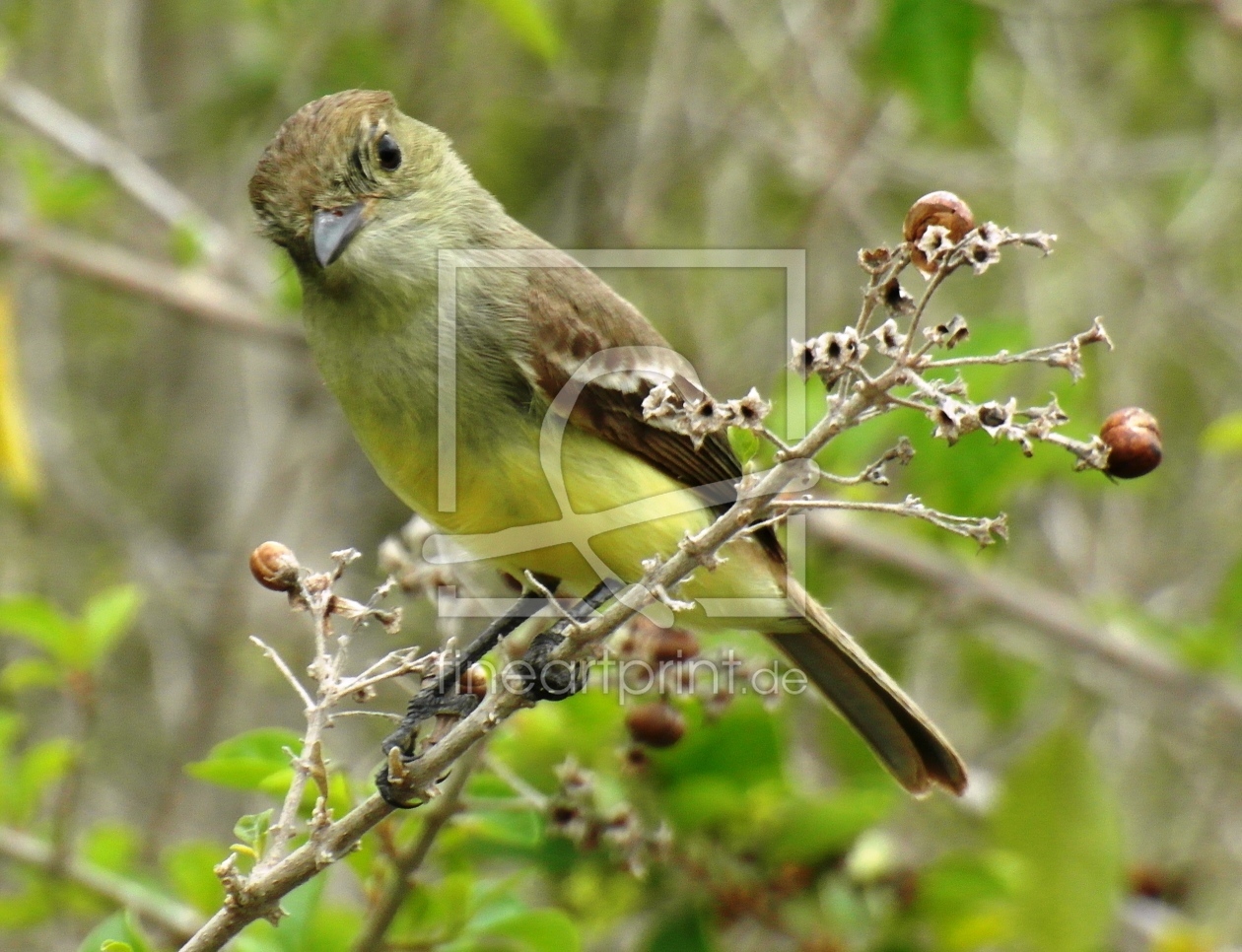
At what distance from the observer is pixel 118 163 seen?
5.07 meters

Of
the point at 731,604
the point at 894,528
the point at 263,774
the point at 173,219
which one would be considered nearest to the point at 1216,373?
the point at 894,528

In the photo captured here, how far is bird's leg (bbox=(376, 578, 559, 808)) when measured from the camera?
2.59 m

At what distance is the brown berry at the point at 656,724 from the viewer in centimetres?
304

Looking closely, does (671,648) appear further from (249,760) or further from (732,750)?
(249,760)

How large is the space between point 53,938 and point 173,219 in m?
2.28

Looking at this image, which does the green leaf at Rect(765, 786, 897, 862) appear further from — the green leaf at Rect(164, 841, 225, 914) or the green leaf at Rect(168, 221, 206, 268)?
the green leaf at Rect(168, 221, 206, 268)

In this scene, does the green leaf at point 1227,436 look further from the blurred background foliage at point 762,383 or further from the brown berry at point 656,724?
the brown berry at point 656,724

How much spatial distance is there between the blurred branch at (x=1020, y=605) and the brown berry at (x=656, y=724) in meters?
1.51

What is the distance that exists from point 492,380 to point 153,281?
2.41m

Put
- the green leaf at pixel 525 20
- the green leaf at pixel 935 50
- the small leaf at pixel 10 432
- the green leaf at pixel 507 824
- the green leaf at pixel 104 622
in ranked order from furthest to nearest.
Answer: the small leaf at pixel 10 432, the green leaf at pixel 935 50, the green leaf at pixel 525 20, the green leaf at pixel 104 622, the green leaf at pixel 507 824

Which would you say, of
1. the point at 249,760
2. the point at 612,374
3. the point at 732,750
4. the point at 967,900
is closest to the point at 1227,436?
the point at 967,900

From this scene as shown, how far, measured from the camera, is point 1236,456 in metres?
5.86

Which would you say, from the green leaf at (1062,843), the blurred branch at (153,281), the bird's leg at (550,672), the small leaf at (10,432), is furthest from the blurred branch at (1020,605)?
the small leaf at (10,432)

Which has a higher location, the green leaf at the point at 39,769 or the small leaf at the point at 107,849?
the green leaf at the point at 39,769
